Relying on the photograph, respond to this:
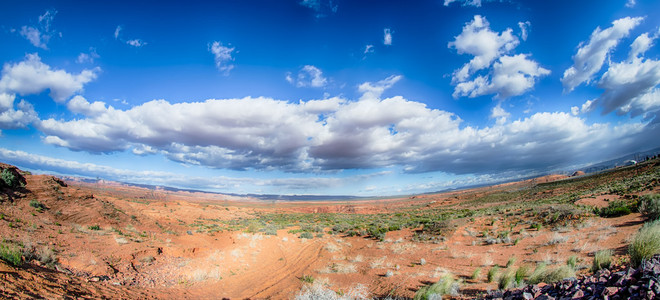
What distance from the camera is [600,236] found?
1025 centimetres

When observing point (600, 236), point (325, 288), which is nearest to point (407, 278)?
point (325, 288)

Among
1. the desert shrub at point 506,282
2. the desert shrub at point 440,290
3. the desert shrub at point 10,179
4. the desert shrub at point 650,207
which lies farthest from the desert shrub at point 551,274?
the desert shrub at point 10,179

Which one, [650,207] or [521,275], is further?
[650,207]

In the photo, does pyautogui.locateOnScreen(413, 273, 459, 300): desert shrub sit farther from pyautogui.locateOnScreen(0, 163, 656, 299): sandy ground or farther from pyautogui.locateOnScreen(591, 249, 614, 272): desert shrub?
pyautogui.locateOnScreen(591, 249, 614, 272): desert shrub

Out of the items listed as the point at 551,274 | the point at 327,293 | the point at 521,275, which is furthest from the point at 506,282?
the point at 327,293

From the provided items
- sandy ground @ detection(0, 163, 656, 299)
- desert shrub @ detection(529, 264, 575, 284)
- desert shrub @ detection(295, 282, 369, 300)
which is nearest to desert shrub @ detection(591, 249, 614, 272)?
desert shrub @ detection(529, 264, 575, 284)

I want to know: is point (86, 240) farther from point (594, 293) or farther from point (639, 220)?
point (639, 220)

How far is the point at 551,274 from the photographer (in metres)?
6.43

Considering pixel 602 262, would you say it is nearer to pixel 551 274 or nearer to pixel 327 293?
pixel 551 274

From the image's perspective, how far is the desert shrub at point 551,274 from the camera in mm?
6125

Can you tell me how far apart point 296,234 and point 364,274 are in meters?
12.9

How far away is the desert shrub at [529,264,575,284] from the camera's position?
6.12 m

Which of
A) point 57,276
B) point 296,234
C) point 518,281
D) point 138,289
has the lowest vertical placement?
point 296,234

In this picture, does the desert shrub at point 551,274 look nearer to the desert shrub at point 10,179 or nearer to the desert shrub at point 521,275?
the desert shrub at point 521,275
